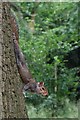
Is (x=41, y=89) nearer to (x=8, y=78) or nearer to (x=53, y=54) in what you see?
(x=8, y=78)

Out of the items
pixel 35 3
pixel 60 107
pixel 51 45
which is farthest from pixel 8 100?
pixel 35 3

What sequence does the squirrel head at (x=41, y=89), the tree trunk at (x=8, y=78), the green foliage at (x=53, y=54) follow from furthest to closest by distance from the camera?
the green foliage at (x=53, y=54), the squirrel head at (x=41, y=89), the tree trunk at (x=8, y=78)

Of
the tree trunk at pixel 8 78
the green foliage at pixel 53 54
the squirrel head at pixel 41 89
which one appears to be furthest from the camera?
the green foliage at pixel 53 54

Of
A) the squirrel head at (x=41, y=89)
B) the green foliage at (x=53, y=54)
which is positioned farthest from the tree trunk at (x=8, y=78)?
the green foliage at (x=53, y=54)

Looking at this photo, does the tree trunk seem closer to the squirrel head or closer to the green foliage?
the squirrel head

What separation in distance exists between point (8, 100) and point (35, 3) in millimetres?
7512

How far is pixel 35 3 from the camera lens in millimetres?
9469

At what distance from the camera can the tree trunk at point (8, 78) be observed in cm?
211

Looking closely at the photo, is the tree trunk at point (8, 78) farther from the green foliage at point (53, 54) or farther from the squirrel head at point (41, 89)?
the green foliage at point (53, 54)

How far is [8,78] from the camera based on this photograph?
88.4 inches

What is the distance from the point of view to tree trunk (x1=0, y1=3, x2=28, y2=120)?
2.11 metres

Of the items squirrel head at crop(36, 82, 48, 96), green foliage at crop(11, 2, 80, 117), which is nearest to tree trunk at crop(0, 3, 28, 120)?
squirrel head at crop(36, 82, 48, 96)

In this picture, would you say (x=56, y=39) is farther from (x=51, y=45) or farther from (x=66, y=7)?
(x=66, y=7)

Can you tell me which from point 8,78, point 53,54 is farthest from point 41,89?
point 53,54
